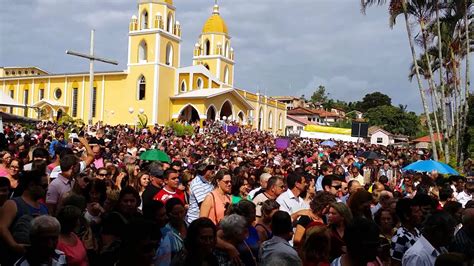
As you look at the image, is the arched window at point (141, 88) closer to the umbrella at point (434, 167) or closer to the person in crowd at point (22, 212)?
the umbrella at point (434, 167)

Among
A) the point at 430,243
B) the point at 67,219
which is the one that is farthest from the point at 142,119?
the point at 430,243

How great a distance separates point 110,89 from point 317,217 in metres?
47.8

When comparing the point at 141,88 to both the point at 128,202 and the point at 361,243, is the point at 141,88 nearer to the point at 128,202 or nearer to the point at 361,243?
the point at 128,202

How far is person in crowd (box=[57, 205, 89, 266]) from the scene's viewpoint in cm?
434

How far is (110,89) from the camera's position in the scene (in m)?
51.4

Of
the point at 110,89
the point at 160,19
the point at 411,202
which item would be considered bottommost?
the point at 411,202

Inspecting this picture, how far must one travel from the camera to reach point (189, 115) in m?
51.3

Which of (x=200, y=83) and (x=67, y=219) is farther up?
(x=200, y=83)

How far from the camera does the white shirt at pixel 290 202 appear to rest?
6.90m

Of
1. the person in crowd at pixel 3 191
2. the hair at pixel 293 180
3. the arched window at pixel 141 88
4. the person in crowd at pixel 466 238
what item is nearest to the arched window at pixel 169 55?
the arched window at pixel 141 88

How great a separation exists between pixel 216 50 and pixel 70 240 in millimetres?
56924

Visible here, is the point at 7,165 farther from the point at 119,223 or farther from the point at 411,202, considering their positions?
the point at 411,202

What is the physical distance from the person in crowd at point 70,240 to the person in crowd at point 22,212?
44 cm

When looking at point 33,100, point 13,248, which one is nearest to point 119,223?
point 13,248
